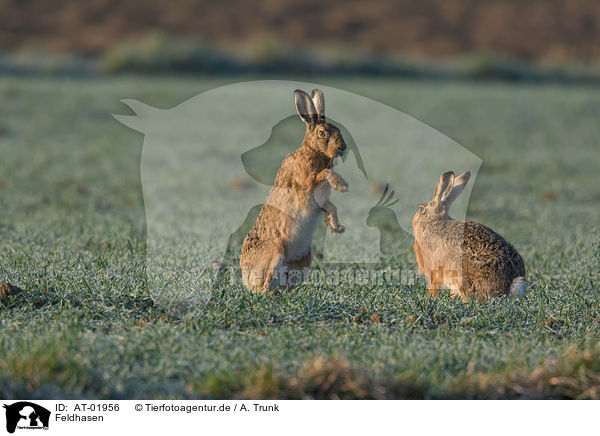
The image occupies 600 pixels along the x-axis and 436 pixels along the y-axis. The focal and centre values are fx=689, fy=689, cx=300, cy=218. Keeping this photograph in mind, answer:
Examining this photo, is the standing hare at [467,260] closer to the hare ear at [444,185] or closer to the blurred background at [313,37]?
the hare ear at [444,185]

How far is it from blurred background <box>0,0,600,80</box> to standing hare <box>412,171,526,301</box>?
1497 cm

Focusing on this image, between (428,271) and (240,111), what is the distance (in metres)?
10.6

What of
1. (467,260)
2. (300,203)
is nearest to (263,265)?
(300,203)

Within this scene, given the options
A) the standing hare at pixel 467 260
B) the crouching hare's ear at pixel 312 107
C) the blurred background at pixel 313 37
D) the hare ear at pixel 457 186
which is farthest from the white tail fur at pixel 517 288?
the blurred background at pixel 313 37

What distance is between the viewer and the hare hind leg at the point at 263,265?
4223 millimetres

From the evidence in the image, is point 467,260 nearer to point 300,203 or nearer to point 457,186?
point 457,186

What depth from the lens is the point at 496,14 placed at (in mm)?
23891

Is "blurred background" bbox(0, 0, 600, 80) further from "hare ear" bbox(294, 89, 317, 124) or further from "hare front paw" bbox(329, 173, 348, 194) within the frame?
"hare front paw" bbox(329, 173, 348, 194)

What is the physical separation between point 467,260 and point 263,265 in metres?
1.28

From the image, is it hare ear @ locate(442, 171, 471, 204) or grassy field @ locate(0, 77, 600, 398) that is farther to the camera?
hare ear @ locate(442, 171, 471, 204)
